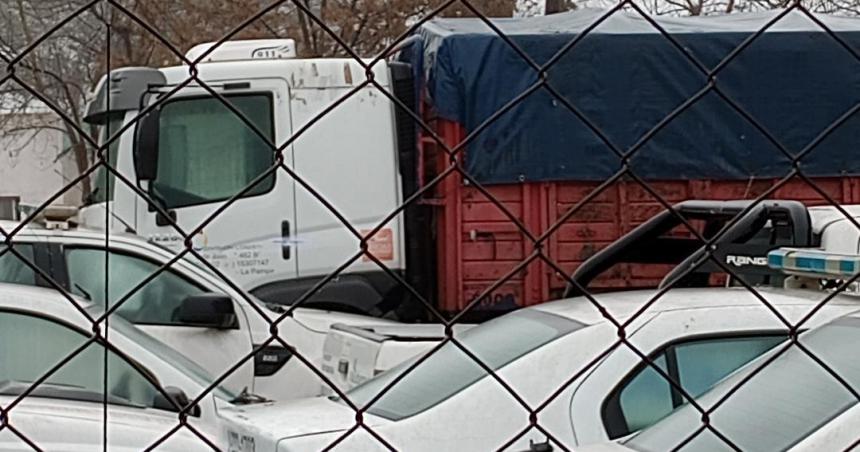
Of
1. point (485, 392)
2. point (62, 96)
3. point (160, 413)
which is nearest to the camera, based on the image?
point (485, 392)

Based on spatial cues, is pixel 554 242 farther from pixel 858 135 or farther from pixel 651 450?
pixel 651 450

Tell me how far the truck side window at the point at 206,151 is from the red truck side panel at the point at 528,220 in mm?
1267

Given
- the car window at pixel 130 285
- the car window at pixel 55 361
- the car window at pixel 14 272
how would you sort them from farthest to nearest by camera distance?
the car window at pixel 130 285 → the car window at pixel 14 272 → the car window at pixel 55 361

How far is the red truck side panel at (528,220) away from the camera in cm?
893

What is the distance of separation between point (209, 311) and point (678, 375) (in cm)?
309

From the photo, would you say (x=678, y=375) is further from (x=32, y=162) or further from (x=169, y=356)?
(x=32, y=162)

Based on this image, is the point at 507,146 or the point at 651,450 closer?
the point at 651,450

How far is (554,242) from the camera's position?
8953 mm

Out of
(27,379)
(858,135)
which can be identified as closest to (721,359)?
(27,379)

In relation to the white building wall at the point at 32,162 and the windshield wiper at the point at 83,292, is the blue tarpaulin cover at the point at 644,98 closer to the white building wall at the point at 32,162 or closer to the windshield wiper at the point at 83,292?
the white building wall at the point at 32,162

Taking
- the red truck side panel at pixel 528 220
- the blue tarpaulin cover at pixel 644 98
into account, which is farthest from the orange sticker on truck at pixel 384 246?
the blue tarpaulin cover at pixel 644 98

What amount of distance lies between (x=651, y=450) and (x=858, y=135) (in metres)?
6.82

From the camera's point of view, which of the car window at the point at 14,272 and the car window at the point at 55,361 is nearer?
the car window at the point at 55,361

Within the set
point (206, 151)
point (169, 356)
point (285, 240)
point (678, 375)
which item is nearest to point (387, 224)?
point (169, 356)
